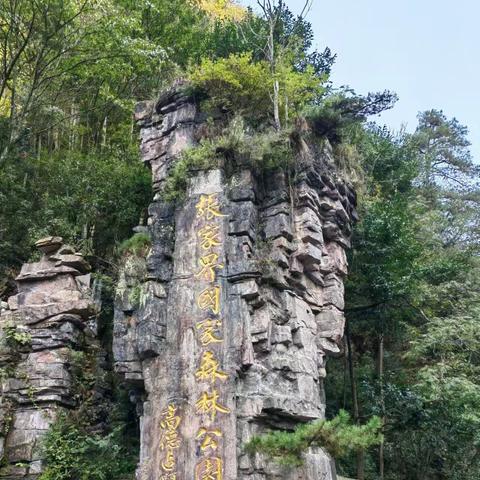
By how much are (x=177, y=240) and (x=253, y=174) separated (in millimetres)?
1285

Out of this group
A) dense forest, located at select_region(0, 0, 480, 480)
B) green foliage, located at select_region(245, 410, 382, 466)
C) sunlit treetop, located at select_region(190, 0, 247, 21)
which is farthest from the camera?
sunlit treetop, located at select_region(190, 0, 247, 21)

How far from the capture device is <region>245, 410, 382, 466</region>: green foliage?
15.3 feet

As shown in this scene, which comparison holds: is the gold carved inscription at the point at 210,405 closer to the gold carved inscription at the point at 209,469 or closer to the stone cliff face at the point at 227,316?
the stone cliff face at the point at 227,316

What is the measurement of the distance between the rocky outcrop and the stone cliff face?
63.7 inches

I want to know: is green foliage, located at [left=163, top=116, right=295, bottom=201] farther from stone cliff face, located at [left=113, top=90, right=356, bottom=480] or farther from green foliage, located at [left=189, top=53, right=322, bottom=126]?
green foliage, located at [left=189, top=53, right=322, bottom=126]

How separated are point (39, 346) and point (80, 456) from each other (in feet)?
5.06

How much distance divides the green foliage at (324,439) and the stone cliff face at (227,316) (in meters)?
0.56

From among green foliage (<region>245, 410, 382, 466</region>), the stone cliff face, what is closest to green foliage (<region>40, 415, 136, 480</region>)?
the stone cliff face

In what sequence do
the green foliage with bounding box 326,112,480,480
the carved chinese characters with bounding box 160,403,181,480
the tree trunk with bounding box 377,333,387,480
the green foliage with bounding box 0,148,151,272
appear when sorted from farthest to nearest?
the green foliage with bounding box 0,148,151,272 < the tree trunk with bounding box 377,333,387,480 < the green foliage with bounding box 326,112,480,480 < the carved chinese characters with bounding box 160,403,181,480

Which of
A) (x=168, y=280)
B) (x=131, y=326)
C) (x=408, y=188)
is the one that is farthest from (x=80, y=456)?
(x=408, y=188)

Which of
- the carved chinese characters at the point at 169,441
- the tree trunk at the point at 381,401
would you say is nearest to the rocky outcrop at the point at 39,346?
the carved chinese characters at the point at 169,441

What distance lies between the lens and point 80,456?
22.2 feet

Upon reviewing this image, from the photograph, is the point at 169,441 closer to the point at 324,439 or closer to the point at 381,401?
the point at 324,439

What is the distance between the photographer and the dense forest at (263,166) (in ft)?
24.7
